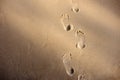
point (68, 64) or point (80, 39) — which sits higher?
point (80, 39)

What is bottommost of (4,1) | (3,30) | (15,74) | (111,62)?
(15,74)

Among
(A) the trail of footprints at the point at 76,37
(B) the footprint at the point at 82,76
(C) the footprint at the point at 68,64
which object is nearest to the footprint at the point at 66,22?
(A) the trail of footprints at the point at 76,37

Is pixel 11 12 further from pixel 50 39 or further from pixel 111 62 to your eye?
pixel 111 62

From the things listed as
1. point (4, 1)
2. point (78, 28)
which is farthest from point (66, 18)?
point (4, 1)

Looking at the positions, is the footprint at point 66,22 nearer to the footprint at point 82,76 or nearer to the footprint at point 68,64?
the footprint at point 68,64

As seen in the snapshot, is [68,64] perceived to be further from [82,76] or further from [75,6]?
[75,6]

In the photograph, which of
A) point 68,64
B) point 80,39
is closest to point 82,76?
point 68,64

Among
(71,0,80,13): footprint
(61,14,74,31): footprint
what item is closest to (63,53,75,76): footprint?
(61,14,74,31): footprint

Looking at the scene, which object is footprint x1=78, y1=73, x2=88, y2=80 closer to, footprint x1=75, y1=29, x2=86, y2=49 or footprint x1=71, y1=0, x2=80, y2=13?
footprint x1=75, y1=29, x2=86, y2=49
